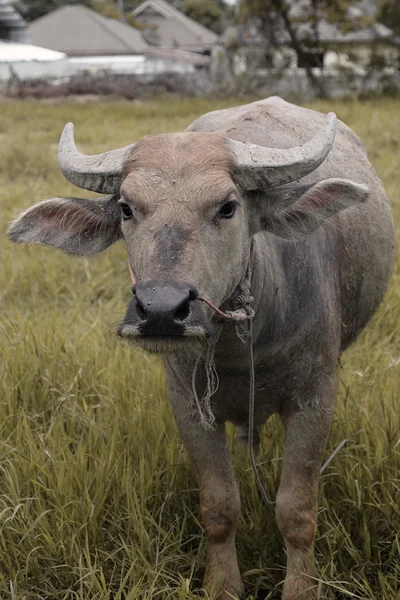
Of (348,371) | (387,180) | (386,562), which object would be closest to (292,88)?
(387,180)

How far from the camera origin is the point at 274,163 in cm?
176

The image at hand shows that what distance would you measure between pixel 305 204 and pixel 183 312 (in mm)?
639

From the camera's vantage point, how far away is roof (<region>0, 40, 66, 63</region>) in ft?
93.1

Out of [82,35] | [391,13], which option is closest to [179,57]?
[82,35]

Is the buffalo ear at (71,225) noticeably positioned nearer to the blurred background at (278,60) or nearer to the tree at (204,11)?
the blurred background at (278,60)

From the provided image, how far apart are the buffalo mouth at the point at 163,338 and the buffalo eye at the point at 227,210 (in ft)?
1.00

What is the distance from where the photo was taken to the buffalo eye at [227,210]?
170cm

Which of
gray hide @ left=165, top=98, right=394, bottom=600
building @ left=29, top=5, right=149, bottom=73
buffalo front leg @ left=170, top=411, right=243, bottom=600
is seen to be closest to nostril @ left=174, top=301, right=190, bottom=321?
gray hide @ left=165, top=98, right=394, bottom=600

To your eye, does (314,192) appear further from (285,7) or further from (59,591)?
(285,7)

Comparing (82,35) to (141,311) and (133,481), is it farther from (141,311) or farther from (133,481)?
(141,311)

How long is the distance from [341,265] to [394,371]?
2.17 feet

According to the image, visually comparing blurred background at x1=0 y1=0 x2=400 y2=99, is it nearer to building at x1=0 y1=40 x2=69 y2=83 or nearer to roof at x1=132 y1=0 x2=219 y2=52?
building at x1=0 y1=40 x2=69 y2=83

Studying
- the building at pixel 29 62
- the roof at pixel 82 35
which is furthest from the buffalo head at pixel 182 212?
the roof at pixel 82 35

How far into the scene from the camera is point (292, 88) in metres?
16.6
